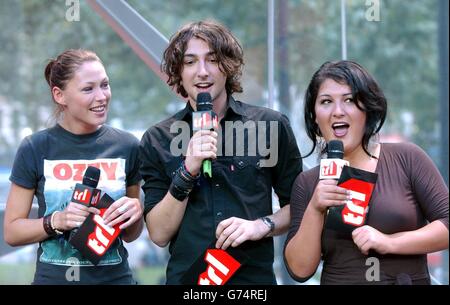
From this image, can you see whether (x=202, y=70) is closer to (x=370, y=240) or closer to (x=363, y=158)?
(x=363, y=158)

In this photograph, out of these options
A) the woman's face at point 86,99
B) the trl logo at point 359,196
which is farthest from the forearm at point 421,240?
the woman's face at point 86,99

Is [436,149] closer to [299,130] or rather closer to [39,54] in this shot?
[39,54]

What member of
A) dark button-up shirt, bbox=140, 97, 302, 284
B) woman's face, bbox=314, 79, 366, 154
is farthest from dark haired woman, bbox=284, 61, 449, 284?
dark button-up shirt, bbox=140, 97, 302, 284

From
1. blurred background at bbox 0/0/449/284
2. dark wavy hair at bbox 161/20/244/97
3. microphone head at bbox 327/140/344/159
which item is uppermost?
blurred background at bbox 0/0/449/284

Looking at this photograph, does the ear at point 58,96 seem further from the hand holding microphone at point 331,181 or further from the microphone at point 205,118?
the hand holding microphone at point 331,181

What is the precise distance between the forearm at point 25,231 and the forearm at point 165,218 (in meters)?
0.35

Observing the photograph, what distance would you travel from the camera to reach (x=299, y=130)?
4.25m

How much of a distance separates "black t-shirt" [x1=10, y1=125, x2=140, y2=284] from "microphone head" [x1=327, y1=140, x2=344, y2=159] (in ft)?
2.48

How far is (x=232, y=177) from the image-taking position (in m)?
2.47

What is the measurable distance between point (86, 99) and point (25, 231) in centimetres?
47

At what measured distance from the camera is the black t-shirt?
2.58 metres

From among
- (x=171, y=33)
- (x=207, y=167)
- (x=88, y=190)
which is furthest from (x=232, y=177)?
(x=171, y=33)

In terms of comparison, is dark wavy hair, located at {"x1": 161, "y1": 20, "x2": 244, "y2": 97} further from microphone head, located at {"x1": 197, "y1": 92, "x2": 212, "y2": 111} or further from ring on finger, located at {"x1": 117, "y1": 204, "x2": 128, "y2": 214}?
ring on finger, located at {"x1": 117, "y1": 204, "x2": 128, "y2": 214}

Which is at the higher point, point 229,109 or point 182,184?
point 229,109
